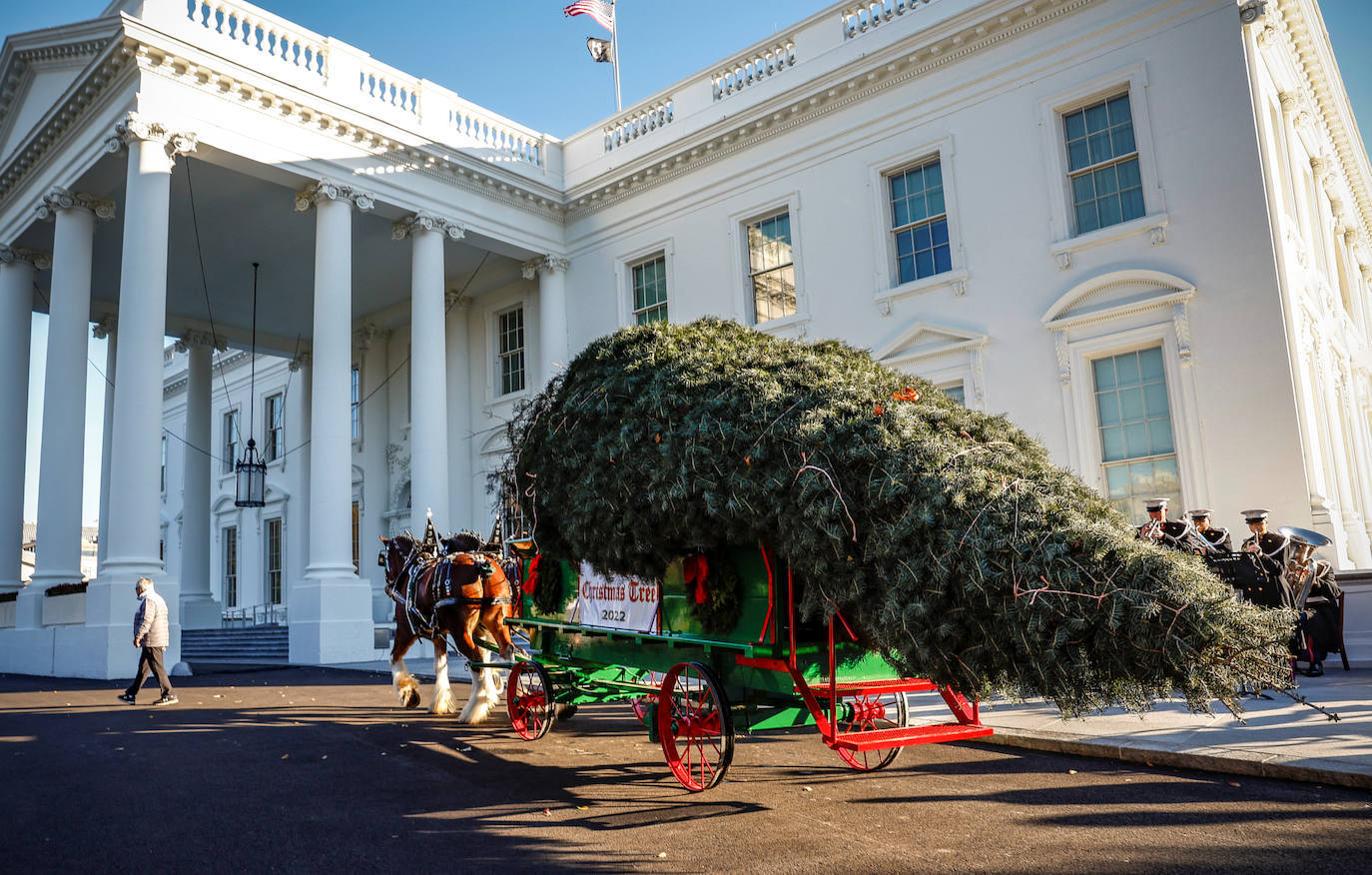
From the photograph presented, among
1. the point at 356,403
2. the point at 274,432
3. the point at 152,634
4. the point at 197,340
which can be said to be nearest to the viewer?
the point at 152,634

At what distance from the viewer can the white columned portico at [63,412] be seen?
1653 centimetres

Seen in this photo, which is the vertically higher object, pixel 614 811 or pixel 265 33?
pixel 265 33

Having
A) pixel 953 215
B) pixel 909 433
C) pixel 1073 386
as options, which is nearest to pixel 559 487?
pixel 909 433

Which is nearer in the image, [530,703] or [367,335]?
[530,703]

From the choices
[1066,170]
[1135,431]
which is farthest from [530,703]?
[1066,170]

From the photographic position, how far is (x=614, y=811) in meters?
5.41

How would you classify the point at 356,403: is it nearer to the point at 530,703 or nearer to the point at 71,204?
the point at 71,204

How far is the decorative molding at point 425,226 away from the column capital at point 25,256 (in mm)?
7631

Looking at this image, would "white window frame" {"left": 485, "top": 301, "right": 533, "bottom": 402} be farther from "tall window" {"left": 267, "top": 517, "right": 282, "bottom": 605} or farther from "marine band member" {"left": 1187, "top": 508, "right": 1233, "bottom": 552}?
"marine band member" {"left": 1187, "top": 508, "right": 1233, "bottom": 552}

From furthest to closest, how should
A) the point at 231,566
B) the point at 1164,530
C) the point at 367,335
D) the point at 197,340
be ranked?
the point at 231,566 < the point at 367,335 < the point at 197,340 < the point at 1164,530

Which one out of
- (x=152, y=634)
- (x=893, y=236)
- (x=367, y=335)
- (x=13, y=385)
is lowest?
(x=152, y=634)

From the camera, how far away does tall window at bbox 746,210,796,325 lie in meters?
17.6

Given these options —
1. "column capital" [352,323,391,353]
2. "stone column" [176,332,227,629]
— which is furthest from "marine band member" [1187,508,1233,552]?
"stone column" [176,332,227,629]

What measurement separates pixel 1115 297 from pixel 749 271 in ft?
22.8
